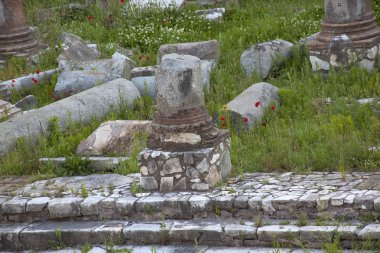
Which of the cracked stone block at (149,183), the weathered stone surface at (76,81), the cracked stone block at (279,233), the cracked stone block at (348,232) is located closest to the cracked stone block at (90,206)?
the cracked stone block at (149,183)

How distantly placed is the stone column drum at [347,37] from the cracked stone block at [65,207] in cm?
549

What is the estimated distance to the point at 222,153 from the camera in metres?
8.31

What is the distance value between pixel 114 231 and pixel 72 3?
11050 mm

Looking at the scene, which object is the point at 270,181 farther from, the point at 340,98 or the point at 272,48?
the point at 272,48

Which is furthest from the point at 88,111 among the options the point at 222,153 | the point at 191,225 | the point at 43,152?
the point at 191,225

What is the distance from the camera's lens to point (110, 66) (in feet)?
42.1

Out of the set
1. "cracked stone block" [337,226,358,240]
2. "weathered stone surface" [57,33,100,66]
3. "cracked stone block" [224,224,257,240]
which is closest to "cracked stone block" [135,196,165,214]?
"cracked stone block" [224,224,257,240]

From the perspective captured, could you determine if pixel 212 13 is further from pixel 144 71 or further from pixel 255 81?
pixel 255 81

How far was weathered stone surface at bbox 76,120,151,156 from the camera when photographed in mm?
9727

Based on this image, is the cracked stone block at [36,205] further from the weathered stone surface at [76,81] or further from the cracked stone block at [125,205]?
the weathered stone surface at [76,81]

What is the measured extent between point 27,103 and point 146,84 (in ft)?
5.95

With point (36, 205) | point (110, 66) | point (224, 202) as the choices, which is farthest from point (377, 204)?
point (110, 66)

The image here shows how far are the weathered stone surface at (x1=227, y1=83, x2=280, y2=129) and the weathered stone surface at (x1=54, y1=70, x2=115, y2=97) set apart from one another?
96.3 inches

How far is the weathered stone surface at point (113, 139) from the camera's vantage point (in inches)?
383
